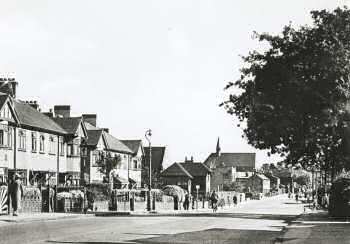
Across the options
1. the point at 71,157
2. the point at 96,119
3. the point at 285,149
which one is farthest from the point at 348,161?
the point at 96,119

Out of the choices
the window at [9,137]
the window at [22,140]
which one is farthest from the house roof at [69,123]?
the window at [9,137]

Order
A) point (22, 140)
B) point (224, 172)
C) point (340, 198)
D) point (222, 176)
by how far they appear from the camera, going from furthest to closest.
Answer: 1. point (222, 176)
2. point (224, 172)
3. point (22, 140)
4. point (340, 198)

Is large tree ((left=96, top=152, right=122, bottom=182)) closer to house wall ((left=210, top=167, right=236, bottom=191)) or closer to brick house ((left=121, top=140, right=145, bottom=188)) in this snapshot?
brick house ((left=121, top=140, right=145, bottom=188))

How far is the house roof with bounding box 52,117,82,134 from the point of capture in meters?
57.1

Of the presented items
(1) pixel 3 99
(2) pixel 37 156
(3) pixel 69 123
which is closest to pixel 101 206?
(2) pixel 37 156

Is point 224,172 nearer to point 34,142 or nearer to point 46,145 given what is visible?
point 46,145

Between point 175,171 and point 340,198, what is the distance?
74.3 meters

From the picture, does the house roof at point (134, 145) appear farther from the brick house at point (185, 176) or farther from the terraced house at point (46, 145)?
the brick house at point (185, 176)

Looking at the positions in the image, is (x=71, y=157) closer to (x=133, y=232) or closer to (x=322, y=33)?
(x=322, y=33)

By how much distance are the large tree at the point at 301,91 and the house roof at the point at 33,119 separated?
15484mm

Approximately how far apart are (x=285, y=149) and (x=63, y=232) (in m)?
24.6

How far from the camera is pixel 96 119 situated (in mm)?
75000

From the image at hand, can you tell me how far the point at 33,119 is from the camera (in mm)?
50562

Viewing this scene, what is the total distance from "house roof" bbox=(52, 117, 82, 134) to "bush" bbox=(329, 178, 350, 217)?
96.1ft
